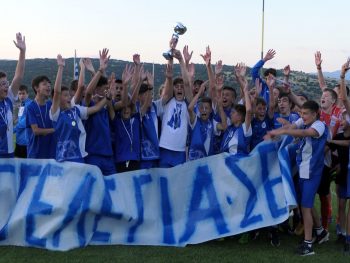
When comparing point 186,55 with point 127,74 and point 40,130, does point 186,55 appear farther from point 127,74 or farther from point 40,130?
point 40,130

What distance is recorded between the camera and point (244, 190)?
598 centimetres

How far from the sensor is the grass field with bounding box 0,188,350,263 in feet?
17.3

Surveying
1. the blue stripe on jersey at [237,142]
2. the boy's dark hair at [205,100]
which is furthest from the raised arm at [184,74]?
the blue stripe on jersey at [237,142]

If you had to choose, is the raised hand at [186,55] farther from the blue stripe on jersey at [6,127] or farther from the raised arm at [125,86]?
the blue stripe on jersey at [6,127]

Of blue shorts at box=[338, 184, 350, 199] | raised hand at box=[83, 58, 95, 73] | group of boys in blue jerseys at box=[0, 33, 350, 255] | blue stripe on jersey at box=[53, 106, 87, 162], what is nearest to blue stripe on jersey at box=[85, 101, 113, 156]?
group of boys in blue jerseys at box=[0, 33, 350, 255]

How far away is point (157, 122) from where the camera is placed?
258 inches

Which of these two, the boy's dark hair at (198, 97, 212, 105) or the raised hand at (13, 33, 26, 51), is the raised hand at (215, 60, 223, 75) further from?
the raised hand at (13, 33, 26, 51)

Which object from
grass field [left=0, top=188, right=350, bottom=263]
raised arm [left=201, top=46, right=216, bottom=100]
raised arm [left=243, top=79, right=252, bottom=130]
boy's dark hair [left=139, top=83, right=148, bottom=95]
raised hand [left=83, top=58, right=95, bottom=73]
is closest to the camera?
grass field [left=0, top=188, right=350, bottom=263]

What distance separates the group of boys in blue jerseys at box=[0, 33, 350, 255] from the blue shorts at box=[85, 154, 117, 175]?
0.01 metres

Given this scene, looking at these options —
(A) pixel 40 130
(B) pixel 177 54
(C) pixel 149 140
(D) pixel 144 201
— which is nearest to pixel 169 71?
(B) pixel 177 54

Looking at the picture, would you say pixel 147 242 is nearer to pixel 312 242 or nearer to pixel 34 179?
pixel 34 179

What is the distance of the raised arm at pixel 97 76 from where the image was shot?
6.01 meters

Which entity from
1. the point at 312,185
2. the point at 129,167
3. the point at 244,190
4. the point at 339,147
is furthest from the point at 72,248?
the point at 339,147

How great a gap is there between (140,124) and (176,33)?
4.52 ft
